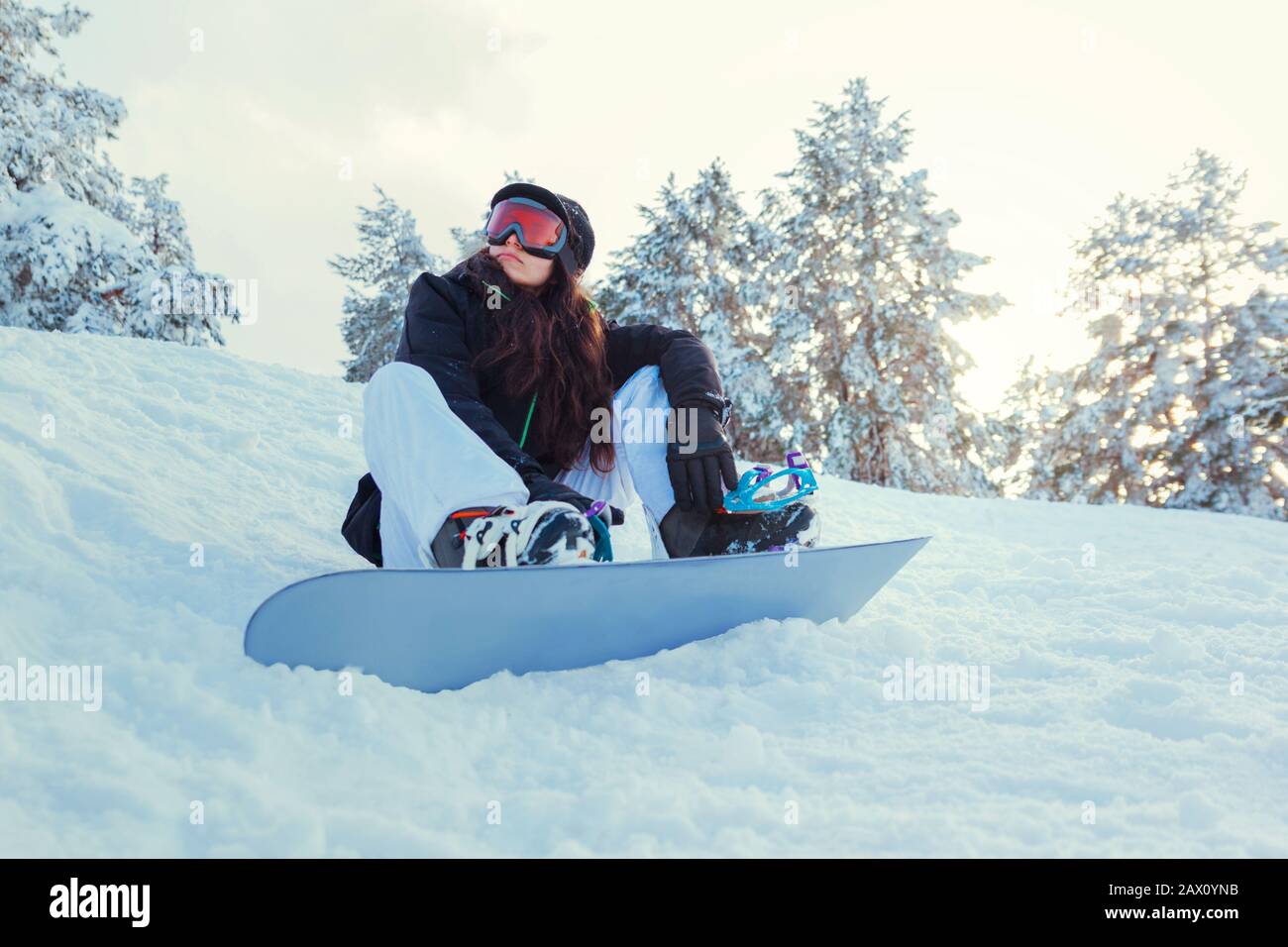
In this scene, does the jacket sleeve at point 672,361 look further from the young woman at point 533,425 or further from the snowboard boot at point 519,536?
the snowboard boot at point 519,536

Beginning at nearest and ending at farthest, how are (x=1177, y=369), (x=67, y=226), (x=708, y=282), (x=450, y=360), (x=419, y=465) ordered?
1. (x=419, y=465)
2. (x=450, y=360)
3. (x=67, y=226)
4. (x=1177, y=369)
5. (x=708, y=282)

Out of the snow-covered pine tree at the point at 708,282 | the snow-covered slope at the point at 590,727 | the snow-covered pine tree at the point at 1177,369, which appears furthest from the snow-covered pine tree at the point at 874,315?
the snow-covered slope at the point at 590,727

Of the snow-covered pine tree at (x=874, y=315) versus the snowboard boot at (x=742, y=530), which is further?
the snow-covered pine tree at (x=874, y=315)

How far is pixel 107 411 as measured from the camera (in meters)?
3.57

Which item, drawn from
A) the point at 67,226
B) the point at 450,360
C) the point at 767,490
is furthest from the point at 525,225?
the point at 67,226

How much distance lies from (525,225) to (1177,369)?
50.2 feet

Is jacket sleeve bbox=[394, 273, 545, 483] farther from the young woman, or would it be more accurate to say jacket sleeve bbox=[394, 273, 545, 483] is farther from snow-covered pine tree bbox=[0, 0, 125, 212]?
snow-covered pine tree bbox=[0, 0, 125, 212]

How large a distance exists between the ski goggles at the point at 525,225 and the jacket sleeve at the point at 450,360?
0.90ft

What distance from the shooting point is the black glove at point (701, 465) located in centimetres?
222

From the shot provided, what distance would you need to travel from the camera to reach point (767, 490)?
2.33 metres

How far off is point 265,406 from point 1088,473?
14515 mm

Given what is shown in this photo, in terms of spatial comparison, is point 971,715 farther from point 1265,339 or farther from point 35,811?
point 1265,339

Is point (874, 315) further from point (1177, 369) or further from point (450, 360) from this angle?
point (450, 360)

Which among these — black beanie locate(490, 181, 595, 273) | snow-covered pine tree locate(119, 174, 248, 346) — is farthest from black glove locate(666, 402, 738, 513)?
snow-covered pine tree locate(119, 174, 248, 346)
